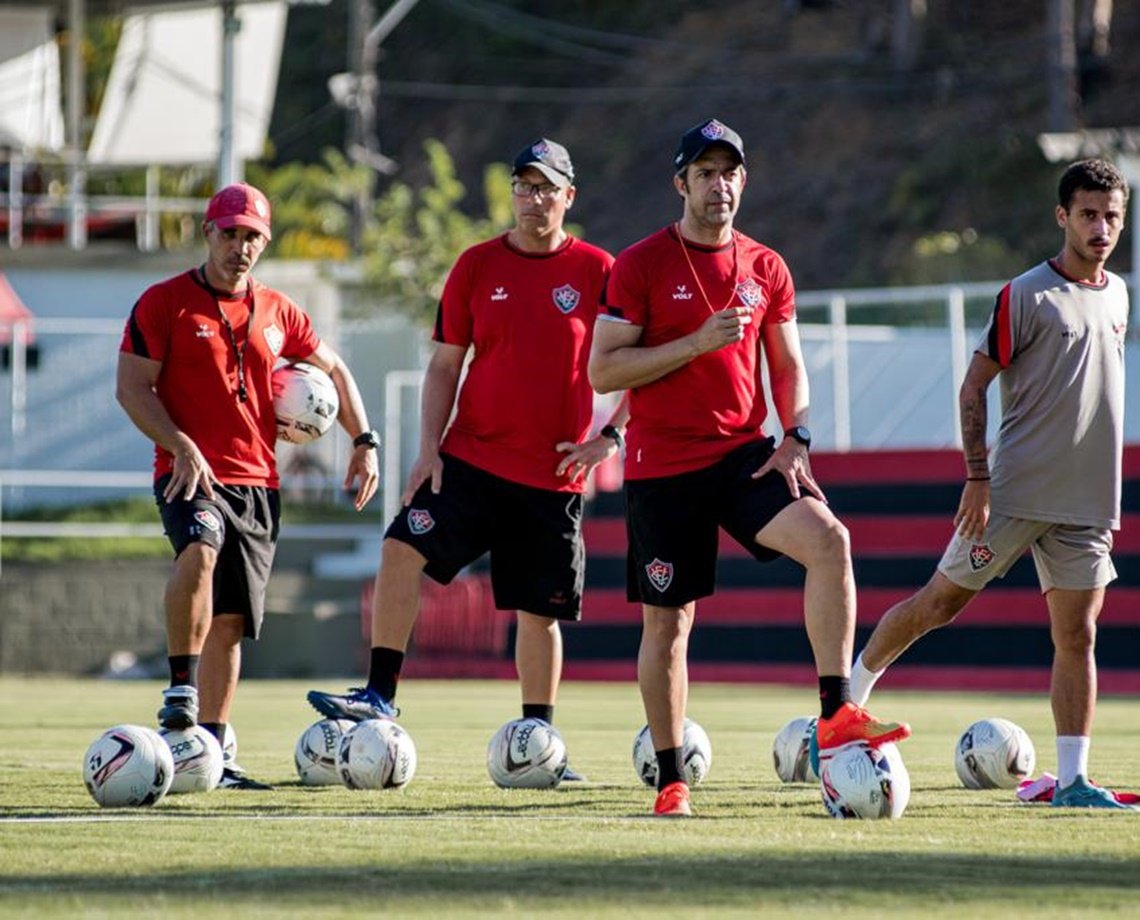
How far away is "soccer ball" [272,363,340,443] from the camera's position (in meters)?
10.4

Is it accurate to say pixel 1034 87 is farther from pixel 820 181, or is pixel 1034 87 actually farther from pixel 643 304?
pixel 643 304

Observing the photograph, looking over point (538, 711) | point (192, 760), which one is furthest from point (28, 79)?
point (192, 760)

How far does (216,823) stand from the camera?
8.09 m

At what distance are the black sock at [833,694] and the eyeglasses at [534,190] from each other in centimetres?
267

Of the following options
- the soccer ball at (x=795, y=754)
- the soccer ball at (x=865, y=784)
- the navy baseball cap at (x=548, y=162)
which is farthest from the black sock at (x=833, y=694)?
the navy baseball cap at (x=548, y=162)

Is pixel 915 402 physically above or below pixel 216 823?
above

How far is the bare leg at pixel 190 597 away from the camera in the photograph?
9680mm

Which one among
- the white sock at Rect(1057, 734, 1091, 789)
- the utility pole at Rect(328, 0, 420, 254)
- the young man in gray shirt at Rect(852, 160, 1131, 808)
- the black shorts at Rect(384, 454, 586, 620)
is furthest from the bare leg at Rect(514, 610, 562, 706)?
the utility pole at Rect(328, 0, 420, 254)

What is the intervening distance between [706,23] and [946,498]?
134 ft

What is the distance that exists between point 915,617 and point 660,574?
153cm

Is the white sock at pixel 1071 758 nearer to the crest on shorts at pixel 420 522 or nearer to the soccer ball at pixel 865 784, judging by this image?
the soccer ball at pixel 865 784

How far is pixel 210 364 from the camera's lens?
1003cm

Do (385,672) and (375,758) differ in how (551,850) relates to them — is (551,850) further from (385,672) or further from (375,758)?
(385,672)

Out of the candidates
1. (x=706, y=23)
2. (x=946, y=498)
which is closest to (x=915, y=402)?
(x=946, y=498)
